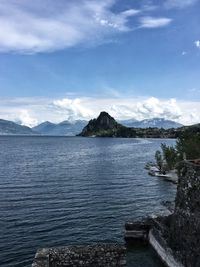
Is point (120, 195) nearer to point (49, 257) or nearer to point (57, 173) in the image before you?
point (57, 173)

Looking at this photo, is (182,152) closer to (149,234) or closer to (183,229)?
(149,234)

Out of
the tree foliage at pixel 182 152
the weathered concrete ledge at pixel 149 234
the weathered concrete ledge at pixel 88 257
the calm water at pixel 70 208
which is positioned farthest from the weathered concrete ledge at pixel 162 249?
the tree foliage at pixel 182 152

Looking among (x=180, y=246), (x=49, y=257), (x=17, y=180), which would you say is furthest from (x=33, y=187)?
(x=49, y=257)

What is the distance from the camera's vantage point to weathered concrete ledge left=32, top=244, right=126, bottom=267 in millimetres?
22672

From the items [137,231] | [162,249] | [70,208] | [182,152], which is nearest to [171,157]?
[182,152]

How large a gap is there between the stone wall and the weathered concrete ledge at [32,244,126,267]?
14814 millimetres

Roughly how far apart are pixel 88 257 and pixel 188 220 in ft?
58.4

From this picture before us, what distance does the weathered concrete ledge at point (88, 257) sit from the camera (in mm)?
22672

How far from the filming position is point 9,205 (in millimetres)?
67562

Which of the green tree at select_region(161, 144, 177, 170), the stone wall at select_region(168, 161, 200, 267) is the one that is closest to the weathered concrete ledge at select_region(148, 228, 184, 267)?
the stone wall at select_region(168, 161, 200, 267)

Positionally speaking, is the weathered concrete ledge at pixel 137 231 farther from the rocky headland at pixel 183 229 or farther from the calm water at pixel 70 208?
the rocky headland at pixel 183 229

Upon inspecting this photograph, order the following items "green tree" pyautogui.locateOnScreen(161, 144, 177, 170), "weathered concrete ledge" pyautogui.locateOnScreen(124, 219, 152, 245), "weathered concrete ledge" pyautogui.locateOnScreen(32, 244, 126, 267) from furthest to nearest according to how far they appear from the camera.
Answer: "green tree" pyautogui.locateOnScreen(161, 144, 177, 170) → "weathered concrete ledge" pyautogui.locateOnScreen(124, 219, 152, 245) → "weathered concrete ledge" pyautogui.locateOnScreen(32, 244, 126, 267)

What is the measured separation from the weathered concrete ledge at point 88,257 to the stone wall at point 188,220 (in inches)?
583

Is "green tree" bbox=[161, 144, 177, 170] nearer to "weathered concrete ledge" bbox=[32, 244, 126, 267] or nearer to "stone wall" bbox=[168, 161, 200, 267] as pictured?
"stone wall" bbox=[168, 161, 200, 267]
